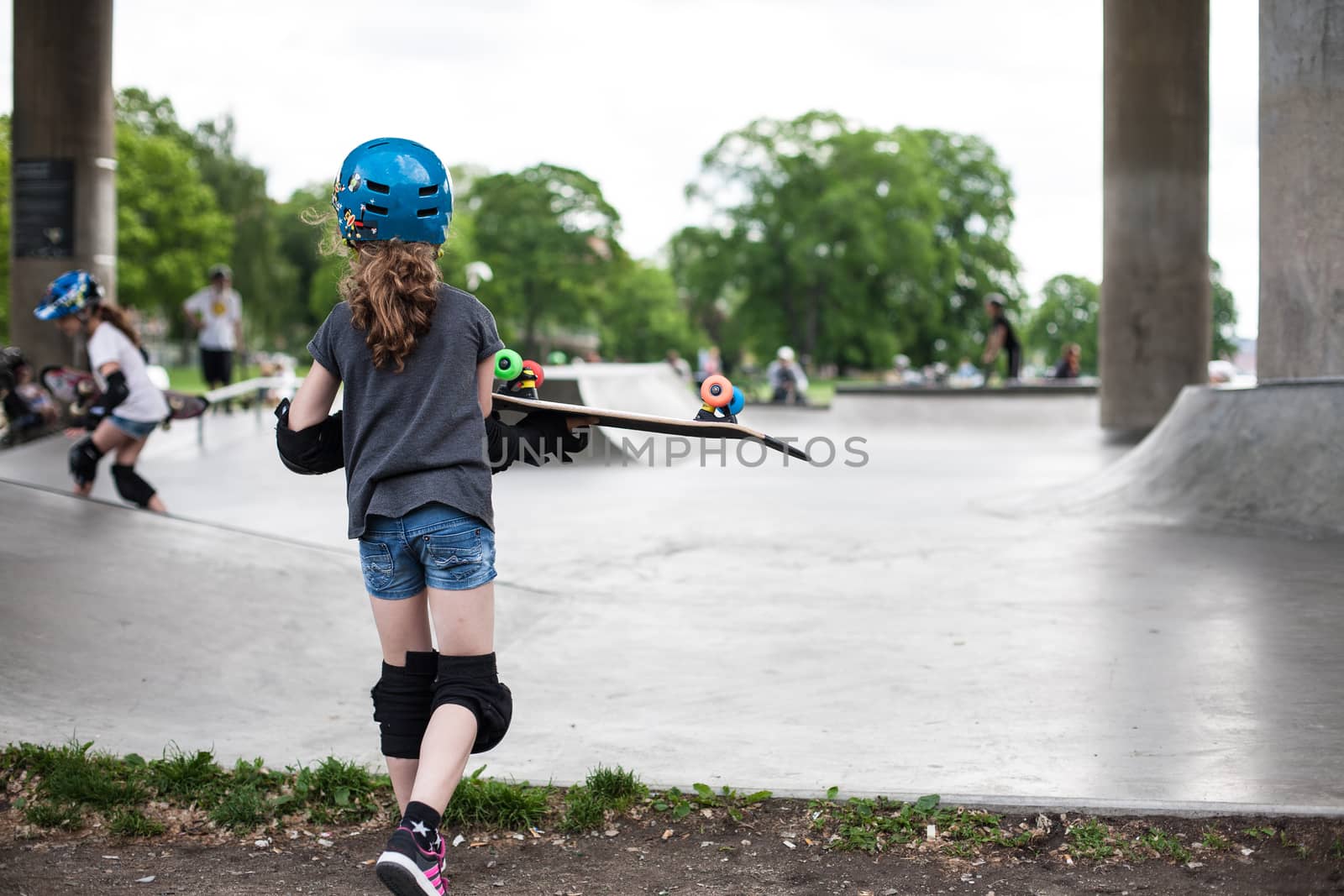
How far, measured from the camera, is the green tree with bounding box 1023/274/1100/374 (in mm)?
108000

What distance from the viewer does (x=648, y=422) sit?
3293 mm

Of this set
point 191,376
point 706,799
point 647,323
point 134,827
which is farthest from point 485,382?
point 647,323

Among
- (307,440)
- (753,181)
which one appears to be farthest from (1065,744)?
(753,181)

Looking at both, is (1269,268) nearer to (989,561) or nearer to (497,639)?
(989,561)

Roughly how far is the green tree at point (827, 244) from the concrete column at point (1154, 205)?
40.2 meters

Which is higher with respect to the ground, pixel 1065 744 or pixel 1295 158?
pixel 1295 158

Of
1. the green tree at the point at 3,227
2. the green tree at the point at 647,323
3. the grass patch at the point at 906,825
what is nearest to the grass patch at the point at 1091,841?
the grass patch at the point at 906,825

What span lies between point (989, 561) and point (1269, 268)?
3.13 m

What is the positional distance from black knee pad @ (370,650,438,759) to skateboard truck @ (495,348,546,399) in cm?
70

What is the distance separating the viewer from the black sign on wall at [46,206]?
1501 centimetres

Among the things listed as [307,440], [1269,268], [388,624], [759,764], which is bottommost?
[759,764]

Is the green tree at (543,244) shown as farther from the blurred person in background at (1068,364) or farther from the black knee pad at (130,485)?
the black knee pad at (130,485)

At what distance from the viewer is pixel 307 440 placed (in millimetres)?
3176

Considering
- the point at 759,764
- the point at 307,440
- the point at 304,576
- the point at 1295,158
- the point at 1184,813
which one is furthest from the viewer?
the point at 1295,158
